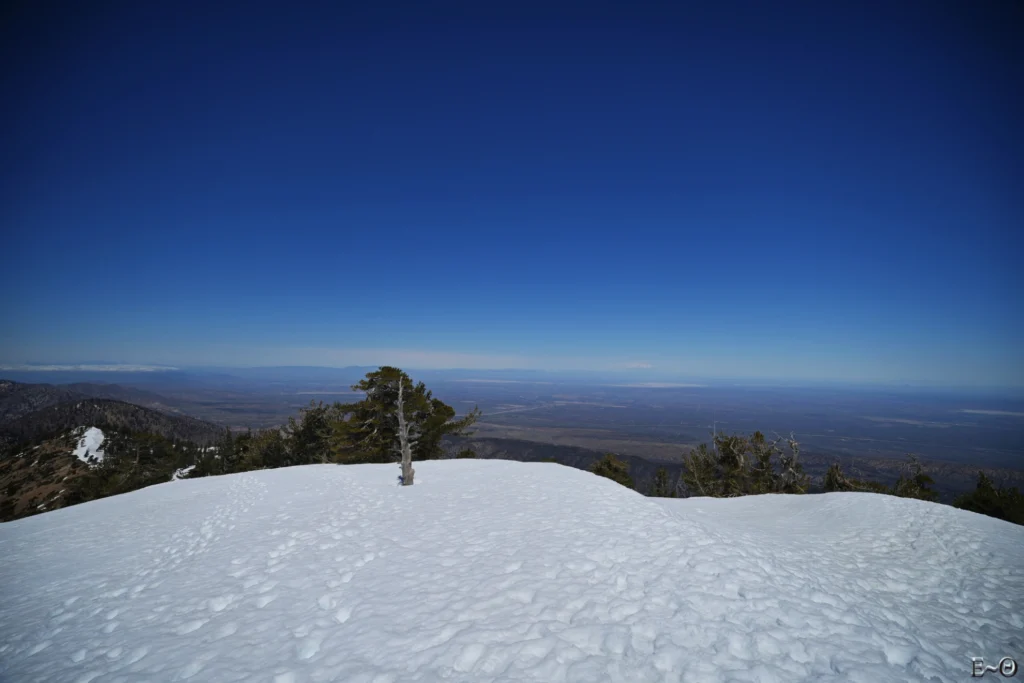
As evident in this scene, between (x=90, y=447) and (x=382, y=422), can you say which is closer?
(x=382, y=422)

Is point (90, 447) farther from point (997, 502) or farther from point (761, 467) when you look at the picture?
point (997, 502)

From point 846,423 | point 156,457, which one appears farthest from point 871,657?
point 846,423

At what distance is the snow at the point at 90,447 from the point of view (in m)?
83.5

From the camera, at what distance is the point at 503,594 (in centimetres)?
566

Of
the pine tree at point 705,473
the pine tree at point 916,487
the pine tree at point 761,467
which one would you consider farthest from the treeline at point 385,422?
the pine tree at point 916,487

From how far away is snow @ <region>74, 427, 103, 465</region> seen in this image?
83500mm

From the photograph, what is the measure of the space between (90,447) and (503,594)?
137351 millimetres

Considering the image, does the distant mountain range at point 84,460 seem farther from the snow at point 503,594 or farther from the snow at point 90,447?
the snow at point 503,594

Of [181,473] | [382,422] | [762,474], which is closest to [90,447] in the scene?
[181,473]

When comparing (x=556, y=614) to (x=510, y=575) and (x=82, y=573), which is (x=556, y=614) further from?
(x=82, y=573)

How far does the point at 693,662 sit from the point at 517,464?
521 inches

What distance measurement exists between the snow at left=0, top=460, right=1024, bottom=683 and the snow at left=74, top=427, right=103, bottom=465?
362ft

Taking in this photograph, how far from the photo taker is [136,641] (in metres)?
5.05

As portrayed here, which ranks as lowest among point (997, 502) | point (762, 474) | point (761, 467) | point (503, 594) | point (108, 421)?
point (108, 421)
